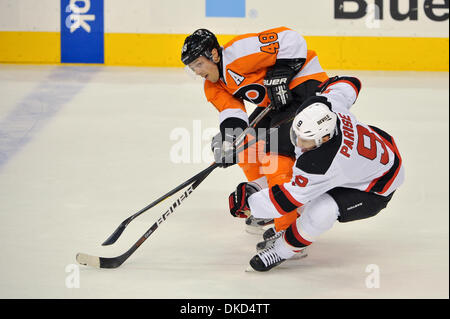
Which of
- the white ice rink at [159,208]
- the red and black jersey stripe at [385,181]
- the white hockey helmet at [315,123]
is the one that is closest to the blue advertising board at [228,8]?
the white ice rink at [159,208]

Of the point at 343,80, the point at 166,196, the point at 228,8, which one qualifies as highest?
the point at 228,8

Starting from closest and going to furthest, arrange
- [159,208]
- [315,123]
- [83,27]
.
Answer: [315,123]
[159,208]
[83,27]

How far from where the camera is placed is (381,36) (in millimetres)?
7637

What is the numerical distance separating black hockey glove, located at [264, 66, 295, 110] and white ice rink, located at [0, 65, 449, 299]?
0.61 m

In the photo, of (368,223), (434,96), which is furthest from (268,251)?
(434,96)

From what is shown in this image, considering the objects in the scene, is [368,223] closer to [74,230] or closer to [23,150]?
[74,230]

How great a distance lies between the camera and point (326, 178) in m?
2.84

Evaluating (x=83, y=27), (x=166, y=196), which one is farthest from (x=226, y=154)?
(x=83, y=27)

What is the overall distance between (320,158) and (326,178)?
3.0 inches

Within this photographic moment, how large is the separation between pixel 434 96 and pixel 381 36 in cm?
132

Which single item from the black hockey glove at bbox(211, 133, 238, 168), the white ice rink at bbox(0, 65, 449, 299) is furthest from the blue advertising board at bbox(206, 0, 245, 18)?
the black hockey glove at bbox(211, 133, 238, 168)

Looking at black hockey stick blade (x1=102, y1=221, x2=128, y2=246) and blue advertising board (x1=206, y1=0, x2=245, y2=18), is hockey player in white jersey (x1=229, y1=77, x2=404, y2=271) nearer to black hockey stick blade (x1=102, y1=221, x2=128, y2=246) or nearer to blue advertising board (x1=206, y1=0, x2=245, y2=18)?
black hockey stick blade (x1=102, y1=221, x2=128, y2=246)

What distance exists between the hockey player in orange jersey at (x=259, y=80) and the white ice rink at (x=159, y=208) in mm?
368

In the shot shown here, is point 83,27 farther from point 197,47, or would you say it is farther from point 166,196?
point 166,196
